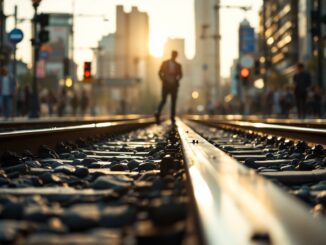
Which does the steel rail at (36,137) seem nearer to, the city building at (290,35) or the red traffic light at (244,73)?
the red traffic light at (244,73)

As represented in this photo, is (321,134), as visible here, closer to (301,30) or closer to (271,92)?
(271,92)

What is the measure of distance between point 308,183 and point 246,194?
188cm

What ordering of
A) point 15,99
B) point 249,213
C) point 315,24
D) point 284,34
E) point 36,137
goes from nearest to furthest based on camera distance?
point 249,213 → point 36,137 → point 315,24 → point 15,99 → point 284,34

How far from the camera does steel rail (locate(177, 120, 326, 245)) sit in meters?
1.64

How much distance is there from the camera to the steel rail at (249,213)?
1.64 m

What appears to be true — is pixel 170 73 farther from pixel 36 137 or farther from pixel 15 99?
pixel 15 99

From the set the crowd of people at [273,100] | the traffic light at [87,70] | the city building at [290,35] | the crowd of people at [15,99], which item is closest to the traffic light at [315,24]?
the crowd of people at [273,100]

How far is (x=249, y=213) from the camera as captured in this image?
194 centimetres

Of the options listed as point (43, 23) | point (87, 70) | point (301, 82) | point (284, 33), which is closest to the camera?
point (301, 82)

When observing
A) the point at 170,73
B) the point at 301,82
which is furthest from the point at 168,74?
the point at 301,82

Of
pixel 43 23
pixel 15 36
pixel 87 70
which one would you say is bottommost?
pixel 87 70

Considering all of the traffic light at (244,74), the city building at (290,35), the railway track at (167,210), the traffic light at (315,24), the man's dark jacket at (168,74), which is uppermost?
the city building at (290,35)

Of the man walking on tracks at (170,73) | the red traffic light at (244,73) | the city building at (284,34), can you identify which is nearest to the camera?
the man walking on tracks at (170,73)

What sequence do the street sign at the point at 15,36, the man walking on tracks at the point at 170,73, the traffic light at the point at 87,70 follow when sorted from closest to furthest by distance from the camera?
the man walking on tracks at the point at 170,73 → the street sign at the point at 15,36 → the traffic light at the point at 87,70
